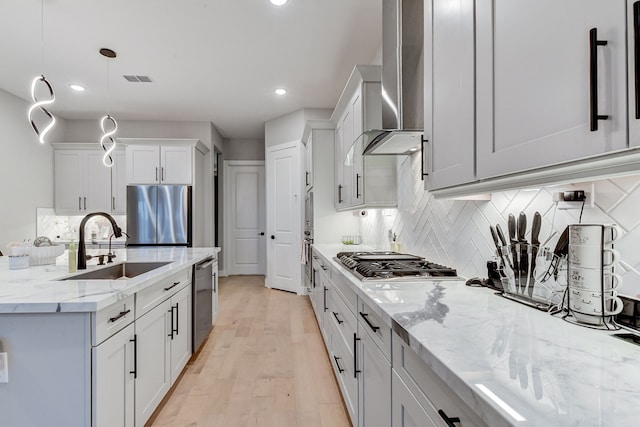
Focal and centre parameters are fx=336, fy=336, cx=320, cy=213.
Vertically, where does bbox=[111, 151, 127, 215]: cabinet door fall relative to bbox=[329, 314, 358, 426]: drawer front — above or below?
above

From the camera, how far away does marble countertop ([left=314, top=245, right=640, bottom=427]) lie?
0.54 m

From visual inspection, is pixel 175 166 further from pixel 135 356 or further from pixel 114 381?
pixel 114 381

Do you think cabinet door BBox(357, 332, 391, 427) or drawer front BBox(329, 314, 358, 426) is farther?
drawer front BBox(329, 314, 358, 426)

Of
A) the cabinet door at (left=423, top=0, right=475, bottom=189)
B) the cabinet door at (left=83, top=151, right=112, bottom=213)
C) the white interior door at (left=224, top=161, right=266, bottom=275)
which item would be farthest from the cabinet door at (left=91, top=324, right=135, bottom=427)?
the white interior door at (left=224, top=161, right=266, bottom=275)

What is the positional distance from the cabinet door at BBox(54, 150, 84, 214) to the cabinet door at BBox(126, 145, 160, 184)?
3.51 feet

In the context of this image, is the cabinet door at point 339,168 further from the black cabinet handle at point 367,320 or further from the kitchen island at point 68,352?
the kitchen island at point 68,352

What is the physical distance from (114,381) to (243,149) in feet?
20.5

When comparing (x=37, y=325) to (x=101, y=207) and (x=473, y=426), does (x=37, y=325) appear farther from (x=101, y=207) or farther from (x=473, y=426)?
(x=101, y=207)

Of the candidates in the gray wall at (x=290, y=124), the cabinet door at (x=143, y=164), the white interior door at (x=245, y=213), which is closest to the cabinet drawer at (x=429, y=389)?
the gray wall at (x=290, y=124)

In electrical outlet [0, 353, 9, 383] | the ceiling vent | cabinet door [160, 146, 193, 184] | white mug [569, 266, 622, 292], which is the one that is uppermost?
the ceiling vent

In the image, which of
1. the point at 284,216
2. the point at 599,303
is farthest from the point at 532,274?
the point at 284,216

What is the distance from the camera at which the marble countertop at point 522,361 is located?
54 cm

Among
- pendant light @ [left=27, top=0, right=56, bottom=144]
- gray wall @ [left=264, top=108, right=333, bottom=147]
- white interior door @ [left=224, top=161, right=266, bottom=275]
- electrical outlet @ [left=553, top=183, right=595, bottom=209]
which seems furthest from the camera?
white interior door @ [left=224, top=161, right=266, bottom=275]

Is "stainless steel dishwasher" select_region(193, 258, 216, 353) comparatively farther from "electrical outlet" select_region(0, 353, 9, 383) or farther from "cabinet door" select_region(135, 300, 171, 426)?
"electrical outlet" select_region(0, 353, 9, 383)
